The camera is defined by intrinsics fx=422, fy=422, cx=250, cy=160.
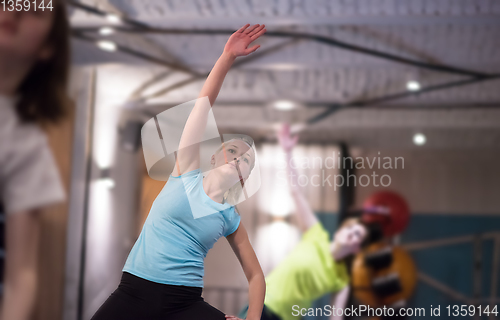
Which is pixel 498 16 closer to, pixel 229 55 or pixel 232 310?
pixel 229 55

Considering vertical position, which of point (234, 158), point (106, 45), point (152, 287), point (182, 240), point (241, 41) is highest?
point (106, 45)

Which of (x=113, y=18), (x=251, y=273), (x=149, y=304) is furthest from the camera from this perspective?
(x=113, y=18)

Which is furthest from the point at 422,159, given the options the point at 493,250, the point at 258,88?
the point at 258,88

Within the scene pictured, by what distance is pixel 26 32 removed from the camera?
1.04 metres

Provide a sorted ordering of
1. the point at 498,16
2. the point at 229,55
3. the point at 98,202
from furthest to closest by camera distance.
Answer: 1. the point at 98,202
2. the point at 498,16
3. the point at 229,55

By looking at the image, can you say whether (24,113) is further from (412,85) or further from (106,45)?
(412,85)

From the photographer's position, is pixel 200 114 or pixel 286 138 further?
pixel 286 138

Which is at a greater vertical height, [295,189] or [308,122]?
[308,122]

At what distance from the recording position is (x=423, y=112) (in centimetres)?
162

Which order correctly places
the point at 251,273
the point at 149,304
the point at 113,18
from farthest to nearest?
1. the point at 113,18
2. the point at 251,273
3. the point at 149,304

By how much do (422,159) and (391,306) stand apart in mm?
570

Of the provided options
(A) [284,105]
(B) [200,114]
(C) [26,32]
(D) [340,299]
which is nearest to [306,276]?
(D) [340,299]

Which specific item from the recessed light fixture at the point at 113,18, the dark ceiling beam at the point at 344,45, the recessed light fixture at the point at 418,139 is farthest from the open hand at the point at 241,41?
the recessed light fixture at the point at 418,139

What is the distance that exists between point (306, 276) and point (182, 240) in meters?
0.76
